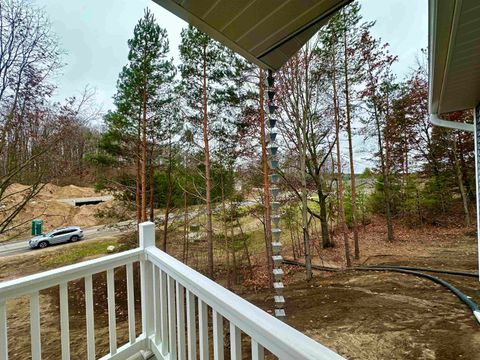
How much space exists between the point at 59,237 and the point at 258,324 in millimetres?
11032

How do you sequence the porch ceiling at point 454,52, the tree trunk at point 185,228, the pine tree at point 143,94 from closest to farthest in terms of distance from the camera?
the porch ceiling at point 454,52 < the pine tree at point 143,94 < the tree trunk at point 185,228

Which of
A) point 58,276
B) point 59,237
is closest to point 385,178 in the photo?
point 58,276

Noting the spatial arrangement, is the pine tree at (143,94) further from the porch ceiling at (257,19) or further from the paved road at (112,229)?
the porch ceiling at (257,19)

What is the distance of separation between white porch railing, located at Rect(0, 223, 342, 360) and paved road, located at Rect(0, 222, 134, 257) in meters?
6.15

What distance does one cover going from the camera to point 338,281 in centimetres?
554

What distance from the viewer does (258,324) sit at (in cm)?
72

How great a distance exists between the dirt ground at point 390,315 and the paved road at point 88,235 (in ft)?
16.0

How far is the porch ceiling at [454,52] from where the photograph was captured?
51.6 inches

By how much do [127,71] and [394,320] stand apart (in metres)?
8.40

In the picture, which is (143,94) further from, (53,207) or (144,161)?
(53,207)

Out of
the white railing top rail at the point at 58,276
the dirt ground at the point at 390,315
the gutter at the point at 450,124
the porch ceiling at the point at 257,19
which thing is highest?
the porch ceiling at the point at 257,19

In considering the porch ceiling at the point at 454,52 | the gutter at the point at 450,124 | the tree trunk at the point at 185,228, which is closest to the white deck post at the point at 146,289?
the porch ceiling at the point at 454,52

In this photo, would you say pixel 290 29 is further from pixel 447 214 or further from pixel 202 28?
pixel 447 214

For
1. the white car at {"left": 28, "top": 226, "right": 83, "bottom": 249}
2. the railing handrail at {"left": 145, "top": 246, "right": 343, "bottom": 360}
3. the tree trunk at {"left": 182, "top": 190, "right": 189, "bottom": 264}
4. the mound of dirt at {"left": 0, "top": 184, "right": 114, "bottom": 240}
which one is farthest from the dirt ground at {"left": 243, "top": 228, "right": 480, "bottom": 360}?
the white car at {"left": 28, "top": 226, "right": 83, "bottom": 249}
